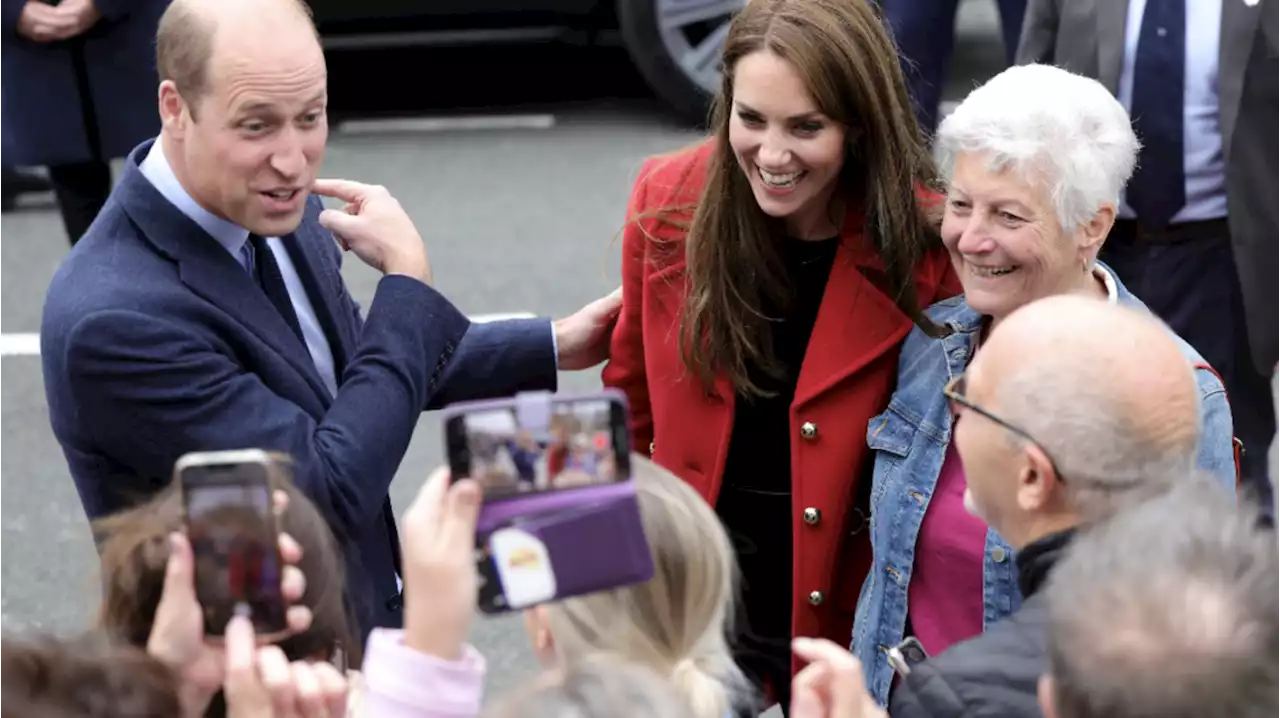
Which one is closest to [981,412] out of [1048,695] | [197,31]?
[1048,695]

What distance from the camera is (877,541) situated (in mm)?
2715

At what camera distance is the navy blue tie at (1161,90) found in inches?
153

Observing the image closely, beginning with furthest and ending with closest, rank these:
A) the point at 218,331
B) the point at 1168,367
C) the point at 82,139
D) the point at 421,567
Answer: the point at 82,139 → the point at 218,331 → the point at 1168,367 → the point at 421,567

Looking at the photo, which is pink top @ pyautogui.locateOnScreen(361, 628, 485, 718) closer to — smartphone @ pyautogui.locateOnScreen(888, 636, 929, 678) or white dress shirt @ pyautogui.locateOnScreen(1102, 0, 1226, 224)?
smartphone @ pyautogui.locateOnScreen(888, 636, 929, 678)

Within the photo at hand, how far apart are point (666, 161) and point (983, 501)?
112 centimetres

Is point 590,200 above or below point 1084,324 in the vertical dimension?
below

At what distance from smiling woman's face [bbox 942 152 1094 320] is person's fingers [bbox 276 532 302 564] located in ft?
4.15

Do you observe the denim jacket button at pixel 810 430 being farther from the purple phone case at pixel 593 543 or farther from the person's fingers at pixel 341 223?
the purple phone case at pixel 593 543

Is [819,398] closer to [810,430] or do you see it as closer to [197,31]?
[810,430]

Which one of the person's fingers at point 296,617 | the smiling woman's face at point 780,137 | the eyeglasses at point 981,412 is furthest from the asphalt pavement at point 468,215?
the person's fingers at point 296,617

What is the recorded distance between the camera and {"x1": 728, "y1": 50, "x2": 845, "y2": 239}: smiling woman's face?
2.77 metres

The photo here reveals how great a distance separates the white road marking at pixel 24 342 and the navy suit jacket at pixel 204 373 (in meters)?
3.40

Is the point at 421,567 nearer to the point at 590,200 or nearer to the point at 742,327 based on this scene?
the point at 742,327

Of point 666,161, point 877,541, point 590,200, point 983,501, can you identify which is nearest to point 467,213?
point 590,200
